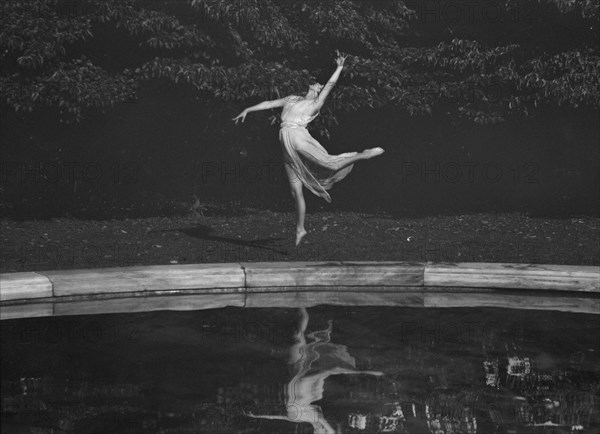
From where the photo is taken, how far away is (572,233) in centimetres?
1363

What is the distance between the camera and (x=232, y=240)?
12.3 meters

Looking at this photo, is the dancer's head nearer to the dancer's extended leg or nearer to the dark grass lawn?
the dancer's extended leg

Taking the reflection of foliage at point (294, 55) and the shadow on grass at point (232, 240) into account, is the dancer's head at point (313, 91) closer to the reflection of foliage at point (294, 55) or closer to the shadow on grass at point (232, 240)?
the shadow on grass at point (232, 240)

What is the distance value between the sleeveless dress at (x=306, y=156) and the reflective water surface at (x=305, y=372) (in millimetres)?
2497

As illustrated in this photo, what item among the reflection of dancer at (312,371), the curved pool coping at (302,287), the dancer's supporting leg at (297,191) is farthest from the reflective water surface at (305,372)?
the dancer's supporting leg at (297,191)

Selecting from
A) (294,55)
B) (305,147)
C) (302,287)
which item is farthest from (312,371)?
(294,55)

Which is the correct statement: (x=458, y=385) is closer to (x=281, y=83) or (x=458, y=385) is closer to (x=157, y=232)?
(x=157, y=232)

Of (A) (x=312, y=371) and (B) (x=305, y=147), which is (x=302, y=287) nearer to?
(B) (x=305, y=147)

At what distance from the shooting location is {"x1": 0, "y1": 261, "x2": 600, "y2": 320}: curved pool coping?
8297mm

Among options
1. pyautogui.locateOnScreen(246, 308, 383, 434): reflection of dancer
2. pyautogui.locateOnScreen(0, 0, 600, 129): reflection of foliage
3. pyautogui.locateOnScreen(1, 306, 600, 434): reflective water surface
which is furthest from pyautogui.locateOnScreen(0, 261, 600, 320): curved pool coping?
pyautogui.locateOnScreen(0, 0, 600, 129): reflection of foliage

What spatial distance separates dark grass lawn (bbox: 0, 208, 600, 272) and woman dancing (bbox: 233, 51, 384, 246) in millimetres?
874

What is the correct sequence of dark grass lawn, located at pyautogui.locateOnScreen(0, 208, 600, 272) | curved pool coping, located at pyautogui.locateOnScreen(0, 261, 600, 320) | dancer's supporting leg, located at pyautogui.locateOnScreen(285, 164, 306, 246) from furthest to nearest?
dark grass lawn, located at pyautogui.locateOnScreen(0, 208, 600, 272) < dancer's supporting leg, located at pyautogui.locateOnScreen(285, 164, 306, 246) < curved pool coping, located at pyautogui.locateOnScreen(0, 261, 600, 320)

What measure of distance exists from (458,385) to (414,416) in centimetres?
71

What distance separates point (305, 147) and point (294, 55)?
519 cm
